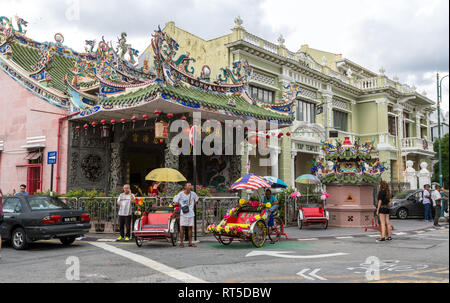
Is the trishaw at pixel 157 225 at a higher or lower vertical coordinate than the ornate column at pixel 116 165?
lower

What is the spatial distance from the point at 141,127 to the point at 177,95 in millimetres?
3992

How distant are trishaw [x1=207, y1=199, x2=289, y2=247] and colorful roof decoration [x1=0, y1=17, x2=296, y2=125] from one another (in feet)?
15.2

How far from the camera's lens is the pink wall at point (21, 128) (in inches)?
700

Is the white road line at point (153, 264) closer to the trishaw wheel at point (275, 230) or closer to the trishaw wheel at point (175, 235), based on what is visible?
the trishaw wheel at point (175, 235)

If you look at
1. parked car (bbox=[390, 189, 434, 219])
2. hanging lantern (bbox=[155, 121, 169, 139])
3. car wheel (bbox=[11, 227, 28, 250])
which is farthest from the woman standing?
parked car (bbox=[390, 189, 434, 219])

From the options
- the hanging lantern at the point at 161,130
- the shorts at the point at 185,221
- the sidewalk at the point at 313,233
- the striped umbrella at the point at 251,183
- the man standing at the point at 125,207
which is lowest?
the sidewalk at the point at 313,233

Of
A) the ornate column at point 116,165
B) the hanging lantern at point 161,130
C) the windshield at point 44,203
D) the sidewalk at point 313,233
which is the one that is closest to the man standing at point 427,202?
the sidewalk at point 313,233

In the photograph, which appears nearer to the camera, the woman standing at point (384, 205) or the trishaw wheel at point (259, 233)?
the trishaw wheel at point (259, 233)

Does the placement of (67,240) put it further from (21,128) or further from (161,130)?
(21,128)

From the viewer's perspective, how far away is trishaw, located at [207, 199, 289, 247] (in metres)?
10.6

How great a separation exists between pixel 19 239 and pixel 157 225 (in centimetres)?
372

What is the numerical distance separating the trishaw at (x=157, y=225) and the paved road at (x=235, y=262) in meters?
0.32

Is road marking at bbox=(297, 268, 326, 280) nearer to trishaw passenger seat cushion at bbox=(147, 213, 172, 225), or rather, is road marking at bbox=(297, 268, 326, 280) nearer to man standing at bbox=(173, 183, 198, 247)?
man standing at bbox=(173, 183, 198, 247)

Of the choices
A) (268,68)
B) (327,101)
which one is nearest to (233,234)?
(268,68)
